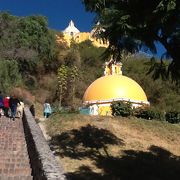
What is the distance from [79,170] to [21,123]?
3285mm

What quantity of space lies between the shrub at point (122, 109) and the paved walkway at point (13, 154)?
16.0 meters

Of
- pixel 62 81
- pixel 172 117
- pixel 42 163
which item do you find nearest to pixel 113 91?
pixel 172 117

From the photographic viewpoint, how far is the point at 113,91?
4091cm

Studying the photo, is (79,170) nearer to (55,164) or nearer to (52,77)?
(55,164)

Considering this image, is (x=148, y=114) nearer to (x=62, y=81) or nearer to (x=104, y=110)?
(x=104, y=110)

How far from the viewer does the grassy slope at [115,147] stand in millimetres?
22909

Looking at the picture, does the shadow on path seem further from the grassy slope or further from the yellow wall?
the yellow wall

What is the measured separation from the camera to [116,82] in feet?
138

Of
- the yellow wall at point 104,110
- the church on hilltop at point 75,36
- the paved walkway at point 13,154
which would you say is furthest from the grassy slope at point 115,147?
the church on hilltop at point 75,36

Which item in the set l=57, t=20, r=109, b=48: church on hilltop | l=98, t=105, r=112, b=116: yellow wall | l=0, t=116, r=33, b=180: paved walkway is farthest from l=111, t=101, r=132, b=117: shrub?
l=57, t=20, r=109, b=48: church on hilltop

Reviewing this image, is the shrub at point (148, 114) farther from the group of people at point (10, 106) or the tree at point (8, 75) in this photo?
the group of people at point (10, 106)

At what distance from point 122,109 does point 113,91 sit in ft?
15.4

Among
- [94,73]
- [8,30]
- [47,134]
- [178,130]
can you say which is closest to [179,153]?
[178,130]

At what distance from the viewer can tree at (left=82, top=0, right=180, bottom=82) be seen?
13.2 metres
